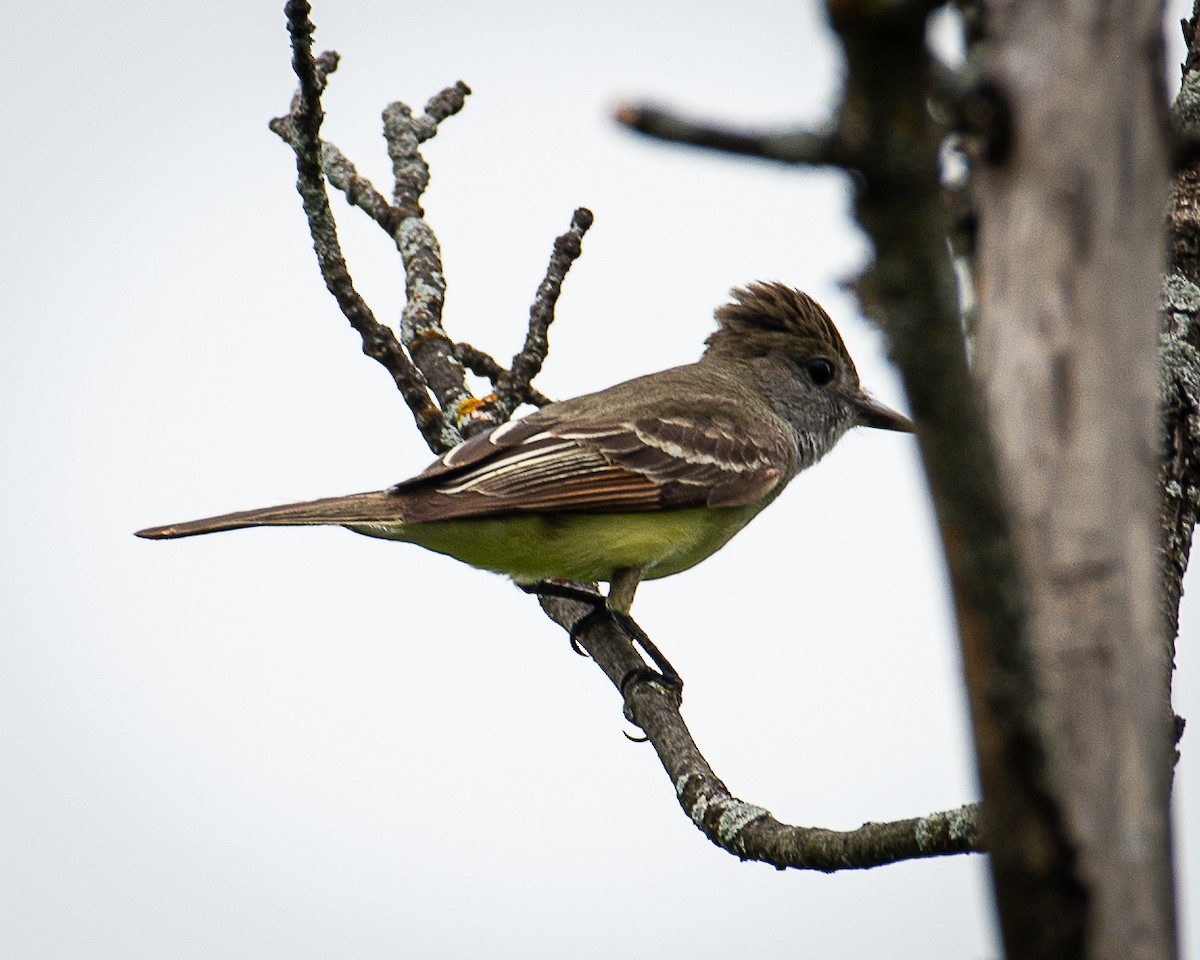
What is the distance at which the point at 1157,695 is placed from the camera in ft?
6.44

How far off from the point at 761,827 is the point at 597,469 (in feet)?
9.06

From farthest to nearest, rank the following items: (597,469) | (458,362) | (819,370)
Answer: (819,370) < (458,362) < (597,469)

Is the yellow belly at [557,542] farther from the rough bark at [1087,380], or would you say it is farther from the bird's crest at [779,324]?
the rough bark at [1087,380]

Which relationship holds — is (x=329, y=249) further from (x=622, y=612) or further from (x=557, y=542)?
(x=622, y=612)

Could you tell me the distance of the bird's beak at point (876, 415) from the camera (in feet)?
25.5

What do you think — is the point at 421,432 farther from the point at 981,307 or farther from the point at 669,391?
the point at 981,307

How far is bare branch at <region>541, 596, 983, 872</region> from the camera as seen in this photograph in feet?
10.5

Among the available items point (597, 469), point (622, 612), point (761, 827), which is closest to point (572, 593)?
point (622, 612)

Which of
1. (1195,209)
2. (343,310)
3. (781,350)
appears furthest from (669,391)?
(1195,209)

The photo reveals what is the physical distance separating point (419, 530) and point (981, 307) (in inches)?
160

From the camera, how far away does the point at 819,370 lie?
305 inches

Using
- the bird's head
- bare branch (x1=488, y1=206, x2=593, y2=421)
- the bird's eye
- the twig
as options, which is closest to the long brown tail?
bare branch (x1=488, y1=206, x2=593, y2=421)

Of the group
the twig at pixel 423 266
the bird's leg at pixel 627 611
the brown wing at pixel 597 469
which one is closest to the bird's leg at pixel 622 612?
the bird's leg at pixel 627 611

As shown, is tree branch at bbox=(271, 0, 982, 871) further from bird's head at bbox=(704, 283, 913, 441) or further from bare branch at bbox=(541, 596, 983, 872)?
bird's head at bbox=(704, 283, 913, 441)
